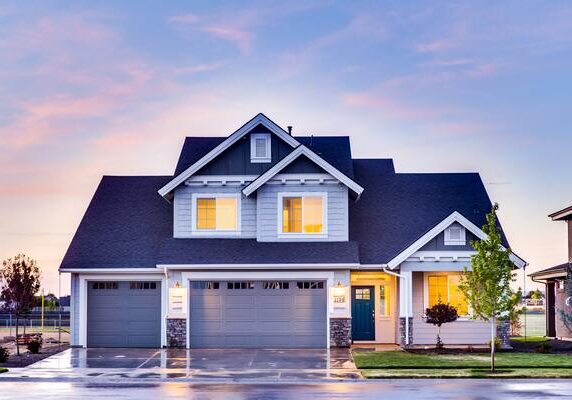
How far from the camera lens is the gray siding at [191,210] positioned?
116 ft

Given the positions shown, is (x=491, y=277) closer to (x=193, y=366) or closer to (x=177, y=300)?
(x=193, y=366)

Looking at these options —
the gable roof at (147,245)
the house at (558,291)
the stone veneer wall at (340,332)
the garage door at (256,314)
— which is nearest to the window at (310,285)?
the garage door at (256,314)

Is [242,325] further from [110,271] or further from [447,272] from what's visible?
[447,272]

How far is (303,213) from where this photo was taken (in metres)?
35.1

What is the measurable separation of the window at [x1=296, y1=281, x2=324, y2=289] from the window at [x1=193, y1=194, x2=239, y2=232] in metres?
3.44

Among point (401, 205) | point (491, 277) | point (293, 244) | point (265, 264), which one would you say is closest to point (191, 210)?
point (265, 264)

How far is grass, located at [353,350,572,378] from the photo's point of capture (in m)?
25.1

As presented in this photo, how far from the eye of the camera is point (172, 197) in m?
36.9

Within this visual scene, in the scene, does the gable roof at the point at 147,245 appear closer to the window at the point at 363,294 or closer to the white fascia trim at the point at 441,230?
the white fascia trim at the point at 441,230

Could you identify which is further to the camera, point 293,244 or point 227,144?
point 227,144

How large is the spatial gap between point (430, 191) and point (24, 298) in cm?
1726

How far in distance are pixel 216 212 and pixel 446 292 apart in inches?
370

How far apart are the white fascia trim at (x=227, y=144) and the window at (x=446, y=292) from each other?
7496 millimetres

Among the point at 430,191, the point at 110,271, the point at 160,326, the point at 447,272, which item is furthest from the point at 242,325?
the point at 430,191
